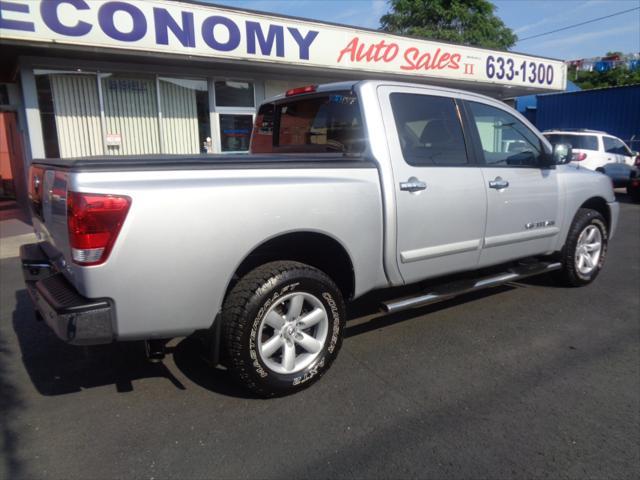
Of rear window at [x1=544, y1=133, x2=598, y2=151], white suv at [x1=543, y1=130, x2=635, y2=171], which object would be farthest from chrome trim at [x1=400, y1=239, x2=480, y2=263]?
rear window at [x1=544, y1=133, x2=598, y2=151]

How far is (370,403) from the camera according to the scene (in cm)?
Result: 300

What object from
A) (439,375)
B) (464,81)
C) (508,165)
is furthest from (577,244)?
(464,81)

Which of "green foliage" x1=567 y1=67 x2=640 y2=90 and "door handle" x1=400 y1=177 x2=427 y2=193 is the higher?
"green foliage" x1=567 y1=67 x2=640 y2=90

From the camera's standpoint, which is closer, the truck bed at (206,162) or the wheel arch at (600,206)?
the truck bed at (206,162)

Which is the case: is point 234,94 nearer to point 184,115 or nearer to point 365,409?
point 184,115

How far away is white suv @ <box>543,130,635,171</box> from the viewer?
45.9 feet

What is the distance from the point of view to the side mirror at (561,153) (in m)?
4.56

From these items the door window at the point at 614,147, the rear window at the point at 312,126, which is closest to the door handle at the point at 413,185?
the rear window at the point at 312,126

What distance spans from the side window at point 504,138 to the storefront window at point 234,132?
7.81 meters

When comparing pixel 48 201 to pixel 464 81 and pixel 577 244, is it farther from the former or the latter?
pixel 464 81

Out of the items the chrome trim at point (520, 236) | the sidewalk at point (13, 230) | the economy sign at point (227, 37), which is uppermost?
the economy sign at point (227, 37)

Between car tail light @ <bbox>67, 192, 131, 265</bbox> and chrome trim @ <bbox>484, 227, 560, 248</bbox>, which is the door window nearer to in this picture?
chrome trim @ <bbox>484, 227, 560, 248</bbox>

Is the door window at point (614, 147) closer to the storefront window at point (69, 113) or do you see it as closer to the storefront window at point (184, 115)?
the storefront window at point (184, 115)

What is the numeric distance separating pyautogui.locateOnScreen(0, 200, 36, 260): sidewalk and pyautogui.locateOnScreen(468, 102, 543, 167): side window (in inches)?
267
